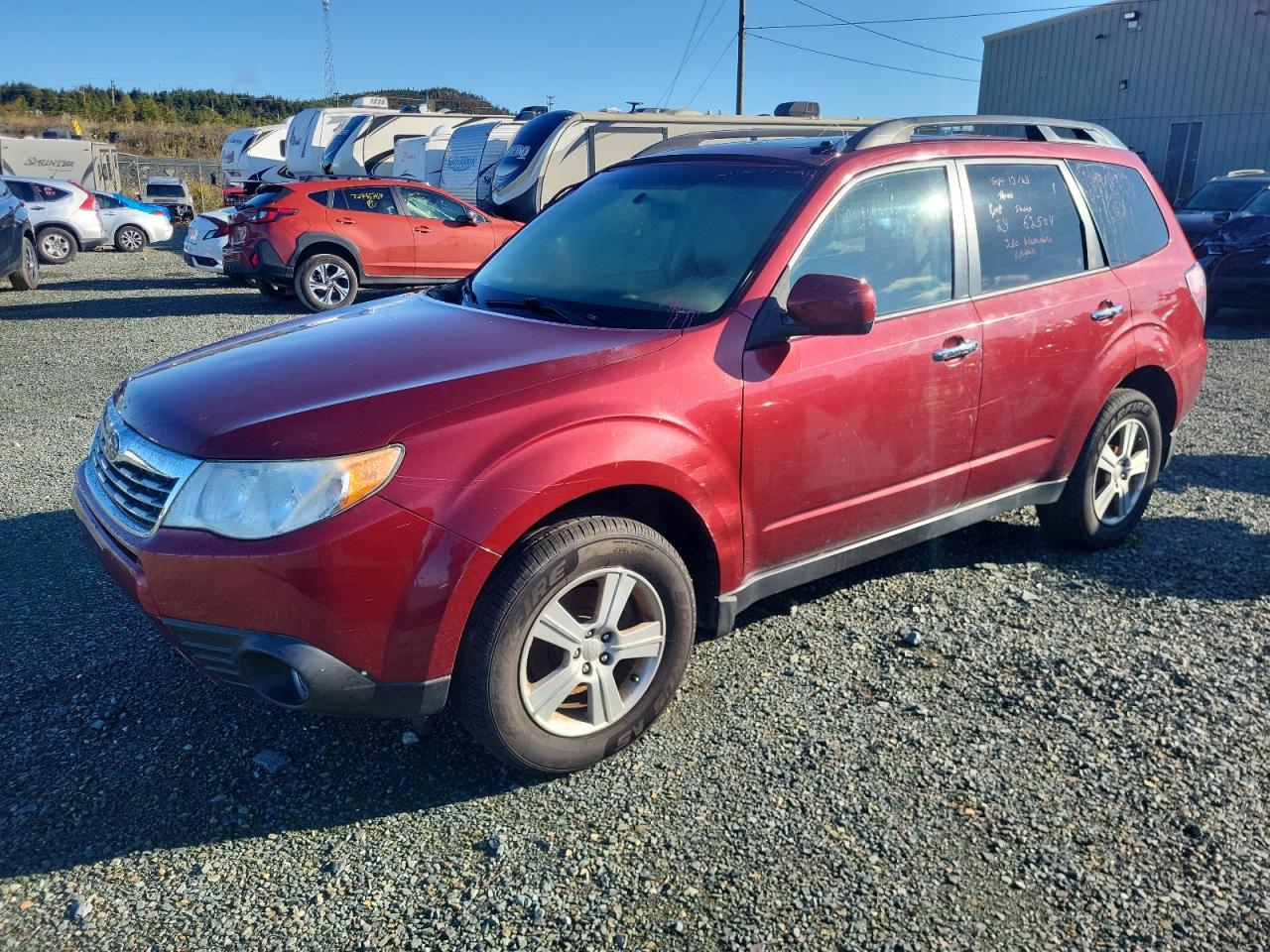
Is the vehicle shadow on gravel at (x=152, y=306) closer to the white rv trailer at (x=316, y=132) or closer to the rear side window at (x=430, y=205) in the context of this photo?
the rear side window at (x=430, y=205)

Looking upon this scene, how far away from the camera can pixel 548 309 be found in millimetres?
3537

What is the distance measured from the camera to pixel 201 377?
316 centimetres

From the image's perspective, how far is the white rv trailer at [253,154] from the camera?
2945 centimetres

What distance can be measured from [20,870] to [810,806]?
2.13 m

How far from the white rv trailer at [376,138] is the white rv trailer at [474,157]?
335cm

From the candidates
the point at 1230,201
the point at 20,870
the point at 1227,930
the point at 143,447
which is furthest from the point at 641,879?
the point at 1230,201

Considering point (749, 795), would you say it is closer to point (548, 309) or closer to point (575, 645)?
point (575, 645)

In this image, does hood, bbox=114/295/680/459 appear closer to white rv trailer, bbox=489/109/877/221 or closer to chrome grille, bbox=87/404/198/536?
chrome grille, bbox=87/404/198/536

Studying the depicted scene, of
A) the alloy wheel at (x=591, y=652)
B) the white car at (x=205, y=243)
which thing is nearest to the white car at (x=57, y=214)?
the white car at (x=205, y=243)

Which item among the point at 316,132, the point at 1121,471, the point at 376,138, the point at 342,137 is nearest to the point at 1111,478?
the point at 1121,471

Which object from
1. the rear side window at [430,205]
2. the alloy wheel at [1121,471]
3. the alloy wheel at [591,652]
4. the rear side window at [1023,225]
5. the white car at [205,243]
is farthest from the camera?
the white car at [205,243]

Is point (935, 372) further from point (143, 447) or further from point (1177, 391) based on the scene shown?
point (143, 447)

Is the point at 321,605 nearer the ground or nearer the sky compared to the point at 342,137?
nearer the ground

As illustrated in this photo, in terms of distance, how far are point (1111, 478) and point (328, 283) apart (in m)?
10.5
